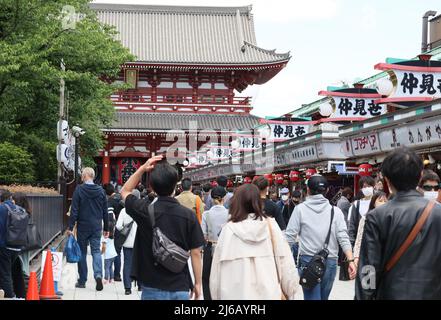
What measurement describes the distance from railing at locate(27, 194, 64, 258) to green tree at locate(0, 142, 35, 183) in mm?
1141

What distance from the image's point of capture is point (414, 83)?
1425 centimetres

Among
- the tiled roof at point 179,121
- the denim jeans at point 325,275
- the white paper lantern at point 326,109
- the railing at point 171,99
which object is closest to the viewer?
the denim jeans at point 325,275

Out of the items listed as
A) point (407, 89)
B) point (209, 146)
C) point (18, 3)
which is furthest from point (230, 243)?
point (209, 146)

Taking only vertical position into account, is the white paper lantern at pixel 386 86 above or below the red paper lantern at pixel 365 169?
above

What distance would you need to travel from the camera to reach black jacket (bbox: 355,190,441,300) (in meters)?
4.32

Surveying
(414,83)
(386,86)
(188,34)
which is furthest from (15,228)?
(188,34)

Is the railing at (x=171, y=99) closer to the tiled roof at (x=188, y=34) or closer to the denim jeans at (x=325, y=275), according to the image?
the tiled roof at (x=188, y=34)

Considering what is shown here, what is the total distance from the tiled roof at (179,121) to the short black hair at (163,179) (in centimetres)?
3572

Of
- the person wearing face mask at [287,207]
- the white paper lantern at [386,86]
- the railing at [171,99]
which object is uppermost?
the railing at [171,99]

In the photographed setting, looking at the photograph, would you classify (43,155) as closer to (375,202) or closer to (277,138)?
(277,138)

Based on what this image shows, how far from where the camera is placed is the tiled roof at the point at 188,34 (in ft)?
143

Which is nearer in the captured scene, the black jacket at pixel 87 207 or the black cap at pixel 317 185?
the black cap at pixel 317 185

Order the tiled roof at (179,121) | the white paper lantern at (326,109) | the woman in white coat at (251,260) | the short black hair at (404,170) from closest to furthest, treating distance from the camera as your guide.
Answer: the short black hair at (404,170) < the woman in white coat at (251,260) < the white paper lantern at (326,109) < the tiled roof at (179,121)

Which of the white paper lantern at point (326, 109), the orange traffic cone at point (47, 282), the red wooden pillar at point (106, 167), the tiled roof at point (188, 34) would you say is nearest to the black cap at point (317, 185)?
the orange traffic cone at point (47, 282)
